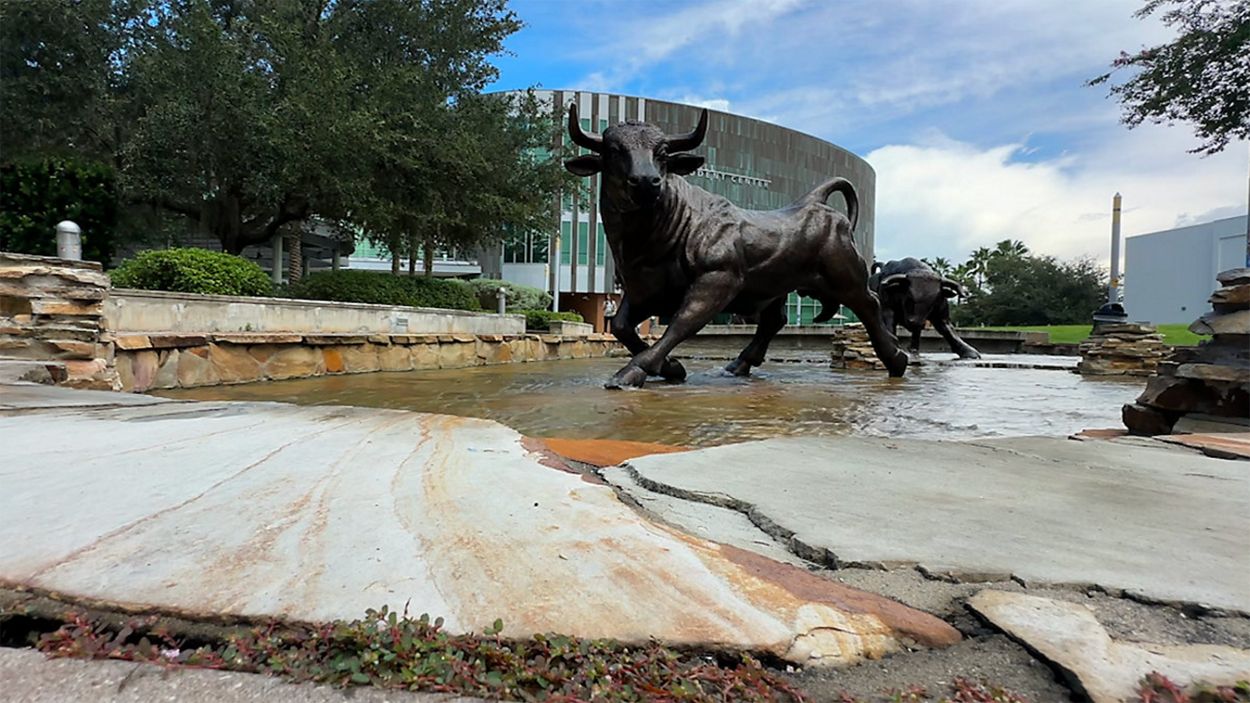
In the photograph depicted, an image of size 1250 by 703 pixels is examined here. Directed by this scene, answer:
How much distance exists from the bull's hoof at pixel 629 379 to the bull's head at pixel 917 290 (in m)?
7.66

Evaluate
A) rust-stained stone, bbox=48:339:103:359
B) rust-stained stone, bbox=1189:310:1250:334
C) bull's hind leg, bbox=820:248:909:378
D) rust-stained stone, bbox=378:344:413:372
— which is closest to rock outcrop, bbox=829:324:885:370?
bull's hind leg, bbox=820:248:909:378

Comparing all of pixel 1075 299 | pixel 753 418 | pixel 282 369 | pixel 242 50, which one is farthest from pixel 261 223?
pixel 1075 299

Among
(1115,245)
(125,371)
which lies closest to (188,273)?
(125,371)

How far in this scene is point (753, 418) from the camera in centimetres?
344

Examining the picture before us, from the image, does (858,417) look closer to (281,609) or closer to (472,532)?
(472,532)

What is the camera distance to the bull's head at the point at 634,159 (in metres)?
4.31

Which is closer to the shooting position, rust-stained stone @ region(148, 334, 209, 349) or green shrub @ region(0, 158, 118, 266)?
rust-stained stone @ region(148, 334, 209, 349)

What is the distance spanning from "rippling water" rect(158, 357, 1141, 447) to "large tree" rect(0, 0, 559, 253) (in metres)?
Result: 6.88

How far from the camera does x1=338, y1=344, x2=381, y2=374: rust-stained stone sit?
7.15 m

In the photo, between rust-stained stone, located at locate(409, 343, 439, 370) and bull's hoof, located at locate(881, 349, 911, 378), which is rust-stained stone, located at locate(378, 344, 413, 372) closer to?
rust-stained stone, located at locate(409, 343, 439, 370)

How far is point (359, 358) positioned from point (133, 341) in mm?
2812

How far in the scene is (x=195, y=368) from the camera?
5297 millimetres

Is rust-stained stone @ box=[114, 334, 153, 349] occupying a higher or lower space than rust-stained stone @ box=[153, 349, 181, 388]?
higher

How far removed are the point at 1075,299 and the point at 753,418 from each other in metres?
48.6
